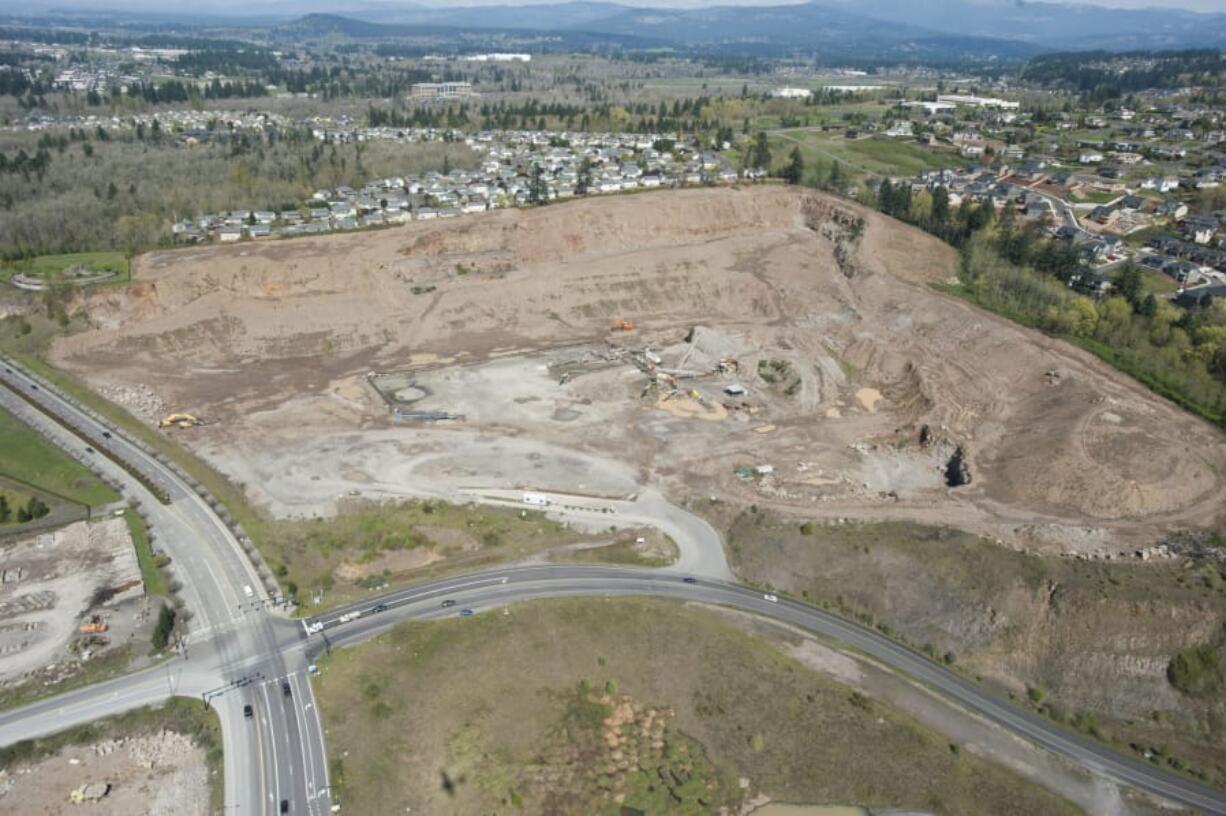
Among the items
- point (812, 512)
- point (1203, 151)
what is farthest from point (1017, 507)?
point (1203, 151)

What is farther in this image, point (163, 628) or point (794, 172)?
point (794, 172)

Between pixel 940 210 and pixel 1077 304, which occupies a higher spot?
pixel 940 210

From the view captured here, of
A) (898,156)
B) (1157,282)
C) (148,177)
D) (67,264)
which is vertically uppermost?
(898,156)

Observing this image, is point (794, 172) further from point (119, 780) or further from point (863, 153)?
point (119, 780)

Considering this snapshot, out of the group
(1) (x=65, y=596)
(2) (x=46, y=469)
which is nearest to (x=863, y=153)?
(2) (x=46, y=469)

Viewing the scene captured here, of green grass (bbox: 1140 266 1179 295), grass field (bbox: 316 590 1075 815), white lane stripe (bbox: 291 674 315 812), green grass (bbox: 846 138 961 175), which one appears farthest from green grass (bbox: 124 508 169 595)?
green grass (bbox: 846 138 961 175)

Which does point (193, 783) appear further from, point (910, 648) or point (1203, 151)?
point (1203, 151)

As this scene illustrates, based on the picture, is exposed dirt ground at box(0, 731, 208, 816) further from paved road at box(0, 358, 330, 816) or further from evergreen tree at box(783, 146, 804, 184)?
evergreen tree at box(783, 146, 804, 184)
